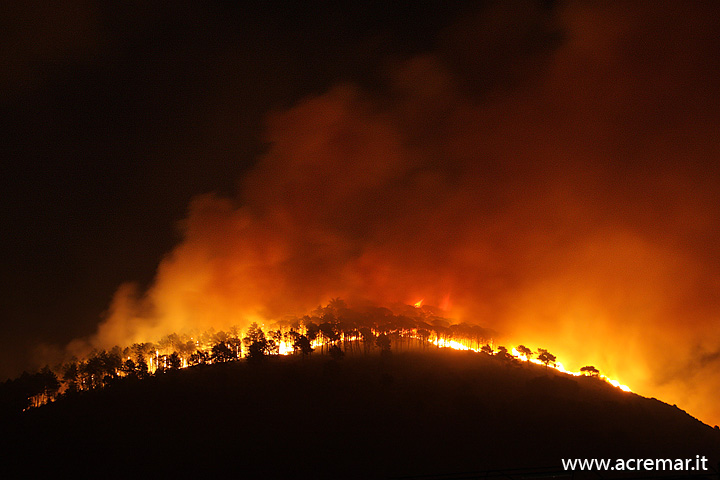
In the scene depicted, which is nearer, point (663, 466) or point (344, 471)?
point (344, 471)

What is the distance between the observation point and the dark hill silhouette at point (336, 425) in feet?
193

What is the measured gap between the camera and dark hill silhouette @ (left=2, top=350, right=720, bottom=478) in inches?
2319

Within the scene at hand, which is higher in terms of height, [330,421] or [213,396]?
[213,396]

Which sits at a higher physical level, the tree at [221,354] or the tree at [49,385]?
the tree at [221,354]

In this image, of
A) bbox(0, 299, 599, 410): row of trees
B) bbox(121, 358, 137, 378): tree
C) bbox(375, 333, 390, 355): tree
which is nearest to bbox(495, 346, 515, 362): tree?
bbox(0, 299, 599, 410): row of trees

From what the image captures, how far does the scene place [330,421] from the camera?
222ft

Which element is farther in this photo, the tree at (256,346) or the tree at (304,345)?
the tree at (304,345)

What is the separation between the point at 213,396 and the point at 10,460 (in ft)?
95.3

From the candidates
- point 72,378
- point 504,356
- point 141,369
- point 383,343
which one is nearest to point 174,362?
point 141,369

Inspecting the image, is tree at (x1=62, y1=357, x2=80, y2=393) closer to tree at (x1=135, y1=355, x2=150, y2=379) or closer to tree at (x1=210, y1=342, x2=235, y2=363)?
tree at (x1=135, y1=355, x2=150, y2=379)

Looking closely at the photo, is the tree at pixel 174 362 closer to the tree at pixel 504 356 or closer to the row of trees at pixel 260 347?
the row of trees at pixel 260 347

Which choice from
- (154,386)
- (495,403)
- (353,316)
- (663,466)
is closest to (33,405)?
(154,386)

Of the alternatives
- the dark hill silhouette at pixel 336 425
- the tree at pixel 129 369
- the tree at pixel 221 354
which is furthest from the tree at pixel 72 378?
the tree at pixel 221 354

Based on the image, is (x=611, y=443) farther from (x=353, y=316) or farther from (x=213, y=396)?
(x=213, y=396)
